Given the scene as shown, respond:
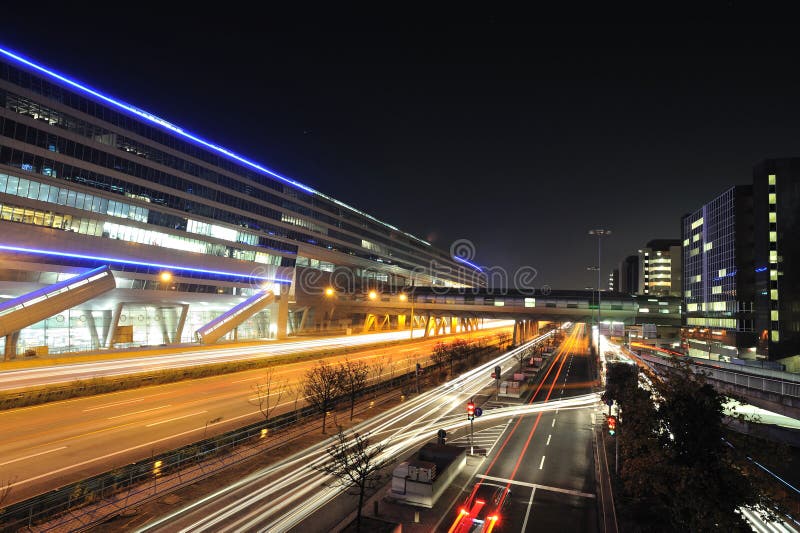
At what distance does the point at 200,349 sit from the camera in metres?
43.2

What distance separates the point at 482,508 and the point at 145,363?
31012 millimetres

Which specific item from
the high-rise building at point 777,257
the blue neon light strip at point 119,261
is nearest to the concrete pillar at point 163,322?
the blue neon light strip at point 119,261

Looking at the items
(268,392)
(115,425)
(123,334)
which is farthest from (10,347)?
(268,392)

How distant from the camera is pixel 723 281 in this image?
270ft

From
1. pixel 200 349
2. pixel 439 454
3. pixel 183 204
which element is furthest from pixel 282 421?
pixel 183 204

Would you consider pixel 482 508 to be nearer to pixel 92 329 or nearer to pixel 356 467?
pixel 356 467

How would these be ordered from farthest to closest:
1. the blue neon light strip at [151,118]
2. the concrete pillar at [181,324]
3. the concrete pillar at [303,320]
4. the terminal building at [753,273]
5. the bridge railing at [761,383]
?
the concrete pillar at [303,320] < the terminal building at [753,273] < the concrete pillar at [181,324] < the blue neon light strip at [151,118] < the bridge railing at [761,383]

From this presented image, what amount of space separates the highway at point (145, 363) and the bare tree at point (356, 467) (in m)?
20.2

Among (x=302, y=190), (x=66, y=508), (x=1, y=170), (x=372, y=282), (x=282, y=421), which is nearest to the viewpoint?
(x=66, y=508)

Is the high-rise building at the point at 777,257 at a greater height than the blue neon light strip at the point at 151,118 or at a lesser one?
lesser

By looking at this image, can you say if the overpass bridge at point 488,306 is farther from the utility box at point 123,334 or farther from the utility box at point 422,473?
the utility box at point 422,473

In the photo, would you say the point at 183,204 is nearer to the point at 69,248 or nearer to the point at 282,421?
the point at 69,248

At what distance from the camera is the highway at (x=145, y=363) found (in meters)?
27.8

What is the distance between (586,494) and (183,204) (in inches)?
2304
